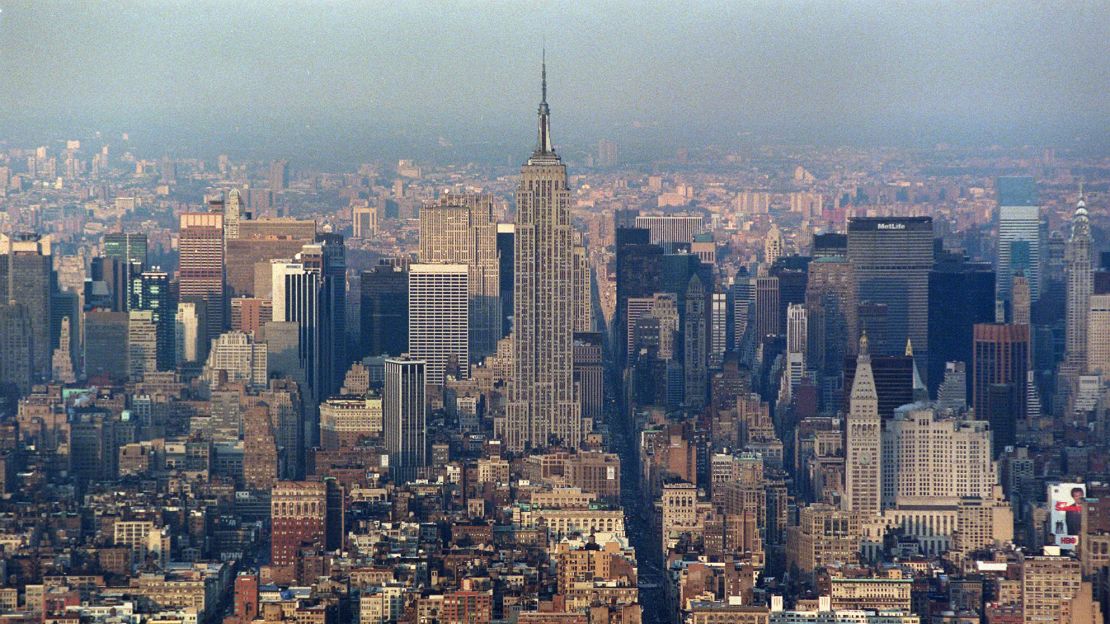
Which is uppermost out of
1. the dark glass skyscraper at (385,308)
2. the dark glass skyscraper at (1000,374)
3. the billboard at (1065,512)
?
the dark glass skyscraper at (385,308)

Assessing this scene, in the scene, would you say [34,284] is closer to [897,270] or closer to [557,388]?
[557,388]

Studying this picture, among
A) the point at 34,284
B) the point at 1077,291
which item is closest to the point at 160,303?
the point at 34,284

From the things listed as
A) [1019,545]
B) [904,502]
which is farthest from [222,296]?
[1019,545]

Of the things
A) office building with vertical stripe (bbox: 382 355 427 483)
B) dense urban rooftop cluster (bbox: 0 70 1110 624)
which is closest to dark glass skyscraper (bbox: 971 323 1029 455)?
dense urban rooftop cluster (bbox: 0 70 1110 624)

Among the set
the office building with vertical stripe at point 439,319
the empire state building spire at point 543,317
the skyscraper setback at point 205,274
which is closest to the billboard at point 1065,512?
the empire state building spire at point 543,317

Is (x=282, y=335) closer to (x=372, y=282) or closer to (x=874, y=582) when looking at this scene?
(x=372, y=282)

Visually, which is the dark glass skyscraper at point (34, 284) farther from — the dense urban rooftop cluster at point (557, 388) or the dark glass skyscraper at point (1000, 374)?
the dark glass skyscraper at point (1000, 374)

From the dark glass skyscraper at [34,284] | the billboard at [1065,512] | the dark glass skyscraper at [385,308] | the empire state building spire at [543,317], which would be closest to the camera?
the billboard at [1065,512]
